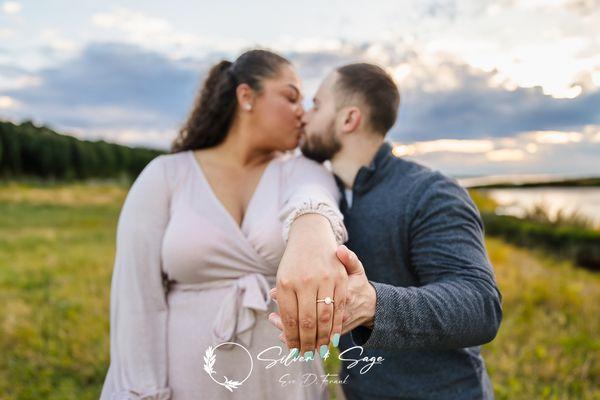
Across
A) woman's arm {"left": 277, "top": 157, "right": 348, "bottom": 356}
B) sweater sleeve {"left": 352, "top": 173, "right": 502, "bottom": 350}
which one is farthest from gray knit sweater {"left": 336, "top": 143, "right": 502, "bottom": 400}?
woman's arm {"left": 277, "top": 157, "right": 348, "bottom": 356}

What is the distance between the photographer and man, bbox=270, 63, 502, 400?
1.36m

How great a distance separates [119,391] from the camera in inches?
74.2

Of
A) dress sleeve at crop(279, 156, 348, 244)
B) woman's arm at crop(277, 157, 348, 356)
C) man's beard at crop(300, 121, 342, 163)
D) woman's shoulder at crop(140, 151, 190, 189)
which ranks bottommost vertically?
woman's arm at crop(277, 157, 348, 356)

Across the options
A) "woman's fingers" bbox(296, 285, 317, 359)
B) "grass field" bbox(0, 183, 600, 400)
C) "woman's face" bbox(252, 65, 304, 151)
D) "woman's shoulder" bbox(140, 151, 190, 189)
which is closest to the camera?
"woman's fingers" bbox(296, 285, 317, 359)

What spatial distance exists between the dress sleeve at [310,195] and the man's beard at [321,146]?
31mm

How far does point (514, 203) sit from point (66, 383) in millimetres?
Answer: 14667

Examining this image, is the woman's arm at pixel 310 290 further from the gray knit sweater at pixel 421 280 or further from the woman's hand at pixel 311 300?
the gray knit sweater at pixel 421 280

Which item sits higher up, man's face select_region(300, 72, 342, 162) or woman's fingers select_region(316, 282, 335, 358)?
man's face select_region(300, 72, 342, 162)

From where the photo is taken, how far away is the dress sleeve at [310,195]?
1.50 metres

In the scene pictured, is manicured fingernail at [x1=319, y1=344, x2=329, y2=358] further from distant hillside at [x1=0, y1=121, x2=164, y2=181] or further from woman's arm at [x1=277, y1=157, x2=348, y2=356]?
distant hillside at [x1=0, y1=121, x2=164, y2=181]

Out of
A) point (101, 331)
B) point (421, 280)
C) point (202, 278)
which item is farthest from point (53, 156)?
point (421, 280)

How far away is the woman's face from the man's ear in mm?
365

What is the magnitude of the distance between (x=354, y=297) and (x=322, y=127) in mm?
933

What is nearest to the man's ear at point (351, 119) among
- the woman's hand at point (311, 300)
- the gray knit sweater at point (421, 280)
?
the gray knit sweater at point (421, 280)
